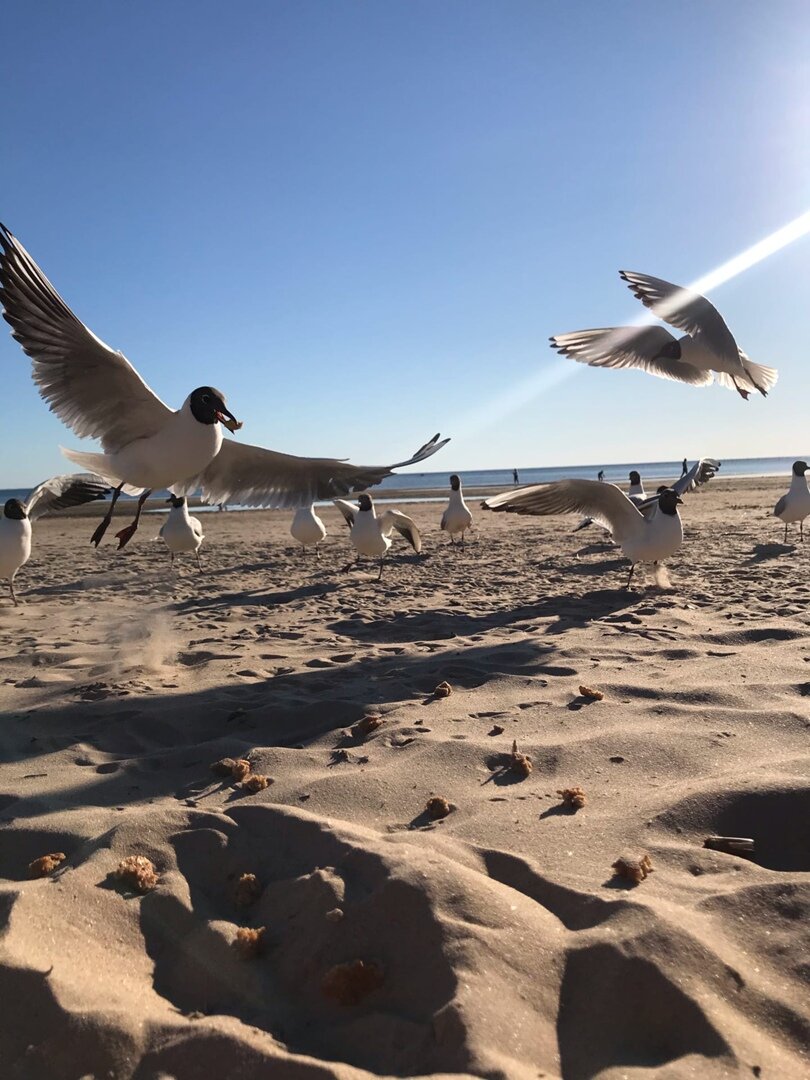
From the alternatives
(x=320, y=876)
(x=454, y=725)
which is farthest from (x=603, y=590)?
(x=320, y=876)

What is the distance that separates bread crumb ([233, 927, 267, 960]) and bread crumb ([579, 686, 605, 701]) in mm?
2027

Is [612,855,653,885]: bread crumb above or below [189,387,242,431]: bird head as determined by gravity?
below

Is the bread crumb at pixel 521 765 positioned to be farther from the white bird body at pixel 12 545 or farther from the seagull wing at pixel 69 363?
the white bird body at pixel 12 545

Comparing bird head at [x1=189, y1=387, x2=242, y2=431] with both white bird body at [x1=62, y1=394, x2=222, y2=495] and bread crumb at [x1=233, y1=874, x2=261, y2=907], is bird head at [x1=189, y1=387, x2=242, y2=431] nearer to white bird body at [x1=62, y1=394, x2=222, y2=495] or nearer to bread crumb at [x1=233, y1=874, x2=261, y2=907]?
white bird body at [x1=62, y1=394, x2=222, y2=495]

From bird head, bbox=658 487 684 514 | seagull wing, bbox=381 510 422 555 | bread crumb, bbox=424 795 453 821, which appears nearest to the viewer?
bread crumb, bbox=424 795 453 821

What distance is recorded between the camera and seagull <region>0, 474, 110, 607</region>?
794cm

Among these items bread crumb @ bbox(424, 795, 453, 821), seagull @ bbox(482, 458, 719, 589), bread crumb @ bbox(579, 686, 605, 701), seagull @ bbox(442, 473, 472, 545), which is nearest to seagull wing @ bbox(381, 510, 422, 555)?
seagull @ bbox(442, 473, 472, 545)

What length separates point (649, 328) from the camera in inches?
358

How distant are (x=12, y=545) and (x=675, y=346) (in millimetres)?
7959

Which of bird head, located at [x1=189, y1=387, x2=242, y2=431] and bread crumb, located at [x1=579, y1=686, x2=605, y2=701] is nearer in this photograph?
bread crumb, located at [x1=579, y1=686, x2=605, y2=701]

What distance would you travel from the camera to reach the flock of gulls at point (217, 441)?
457 centimetres

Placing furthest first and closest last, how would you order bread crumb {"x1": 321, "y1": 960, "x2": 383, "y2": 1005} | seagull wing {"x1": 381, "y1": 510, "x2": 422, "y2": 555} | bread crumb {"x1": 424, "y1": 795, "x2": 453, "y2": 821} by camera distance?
seagull wing {"x1": 381, "y1": 510, "x2": 422, "y2": 555}, bread crumb {"x1": 424, "y1": 795, "x2": 453, "y2": 821}, bread crumb {"x1": 321, "y1": 960, "x2": 383, "y2": 1005}

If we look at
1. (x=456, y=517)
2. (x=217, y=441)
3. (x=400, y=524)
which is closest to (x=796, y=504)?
(x=456, y=517)

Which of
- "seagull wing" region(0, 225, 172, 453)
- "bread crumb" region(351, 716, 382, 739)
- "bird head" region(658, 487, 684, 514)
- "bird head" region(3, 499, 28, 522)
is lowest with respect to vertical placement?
"bread crumb" region(351, 716, 382, 739)
